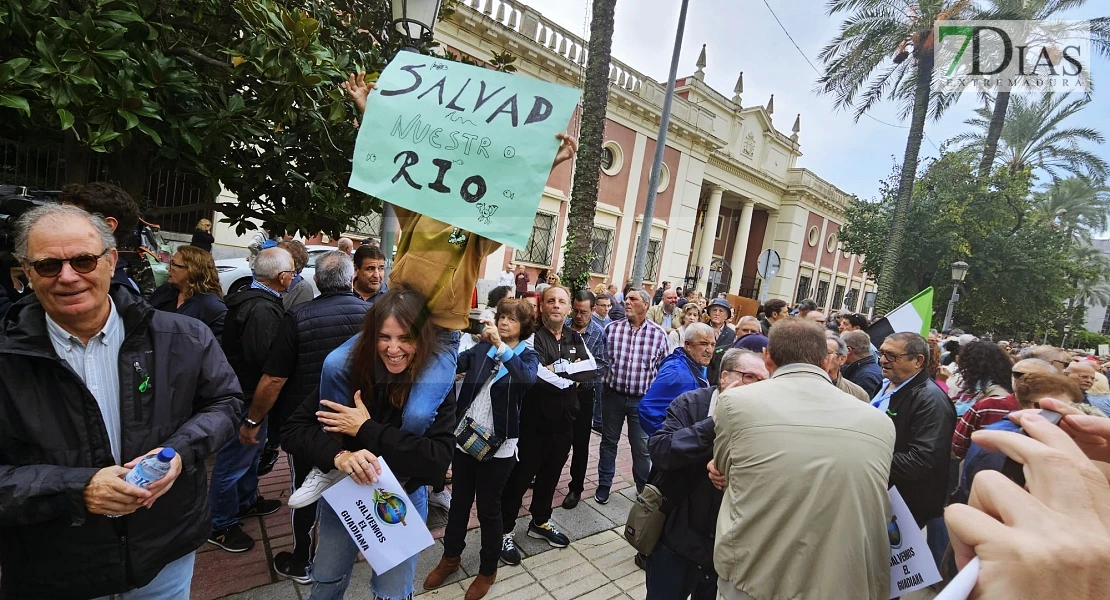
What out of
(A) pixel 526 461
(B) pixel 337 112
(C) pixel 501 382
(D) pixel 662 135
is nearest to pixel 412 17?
(B) pixel 337 112

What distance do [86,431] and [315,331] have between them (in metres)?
1.37

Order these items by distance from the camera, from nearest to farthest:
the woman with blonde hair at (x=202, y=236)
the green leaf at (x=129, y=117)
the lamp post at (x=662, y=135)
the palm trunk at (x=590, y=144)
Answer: the green leaf at (x=129, y=117) < the woman with blonde hair at (x=202, y=236) < the palm trunk at (x=590, y=144) < the lamp post at (x=662, y=135)

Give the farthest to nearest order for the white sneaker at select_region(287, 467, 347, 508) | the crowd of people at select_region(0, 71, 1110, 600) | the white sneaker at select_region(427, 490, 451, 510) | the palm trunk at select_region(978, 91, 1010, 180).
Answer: the palm trunk at select_region(978, 91, 1010, 180)
the white sneaker at select_region(427, 490, 451, 510)
the white sneaker at select_region(287, 467, 347, 508)
the crowd of people at select_region(0, 71, 1110, 600)

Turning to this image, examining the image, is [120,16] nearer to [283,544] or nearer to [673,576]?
[283,544]

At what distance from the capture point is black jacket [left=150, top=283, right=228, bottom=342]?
322 cm

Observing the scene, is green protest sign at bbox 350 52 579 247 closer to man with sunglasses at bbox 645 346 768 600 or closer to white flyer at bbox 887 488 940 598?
man with sunglasses at bbox 645 346 768 600

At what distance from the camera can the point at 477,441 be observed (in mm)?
2947

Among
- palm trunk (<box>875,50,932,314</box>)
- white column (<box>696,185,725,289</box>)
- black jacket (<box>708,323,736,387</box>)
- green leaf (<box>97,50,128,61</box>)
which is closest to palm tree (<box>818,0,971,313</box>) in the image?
palm trunk (<box>875,50,932,314</box>)

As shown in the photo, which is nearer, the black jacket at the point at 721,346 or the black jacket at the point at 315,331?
the black jacket at the point at 315,331

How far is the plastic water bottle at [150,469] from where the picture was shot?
1.51 meters

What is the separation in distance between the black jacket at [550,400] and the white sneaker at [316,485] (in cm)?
146

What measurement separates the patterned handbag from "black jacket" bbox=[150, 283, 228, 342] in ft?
5.78

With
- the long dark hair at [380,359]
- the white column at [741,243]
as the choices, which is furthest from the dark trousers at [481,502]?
the white column at [741,243]

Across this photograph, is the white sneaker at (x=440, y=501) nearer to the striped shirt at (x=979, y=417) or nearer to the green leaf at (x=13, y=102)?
the green leaf at (x=13, y=102)
